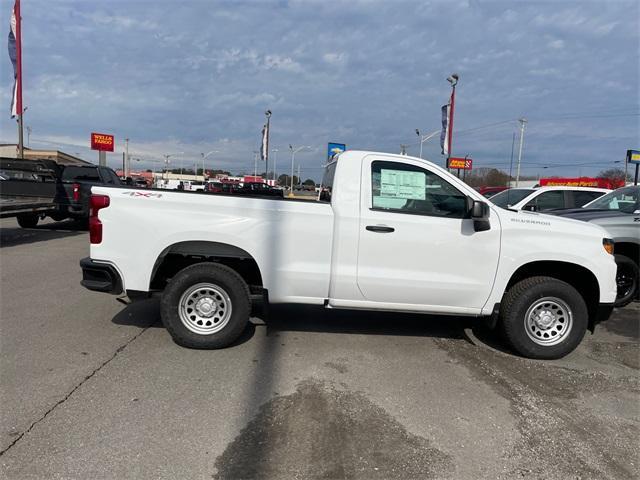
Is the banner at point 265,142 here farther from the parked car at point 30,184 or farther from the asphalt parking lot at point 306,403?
the asphalt parking lot at point 306,403

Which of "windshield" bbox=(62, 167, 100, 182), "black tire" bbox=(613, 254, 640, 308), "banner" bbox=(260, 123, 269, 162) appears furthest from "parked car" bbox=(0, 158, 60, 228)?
"banner" bbox=(260, 123, 269, 162)

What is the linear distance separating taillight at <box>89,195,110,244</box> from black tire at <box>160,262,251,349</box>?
0.86 meters

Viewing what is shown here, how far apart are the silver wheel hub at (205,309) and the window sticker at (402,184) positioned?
194cm

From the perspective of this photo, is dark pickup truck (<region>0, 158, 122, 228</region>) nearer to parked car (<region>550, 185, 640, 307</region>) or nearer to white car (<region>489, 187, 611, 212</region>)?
white car (<region>489, 187, 611, 212</region>)

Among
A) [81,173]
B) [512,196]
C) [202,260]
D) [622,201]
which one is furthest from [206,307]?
[81,173]

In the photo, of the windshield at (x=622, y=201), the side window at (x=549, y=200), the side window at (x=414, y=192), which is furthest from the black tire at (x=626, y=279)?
the side window at (x=549, y=200)

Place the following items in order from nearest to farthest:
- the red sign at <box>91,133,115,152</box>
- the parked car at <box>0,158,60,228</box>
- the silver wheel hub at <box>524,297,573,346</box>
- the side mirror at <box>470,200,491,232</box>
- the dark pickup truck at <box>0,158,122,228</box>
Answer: the side mirror at <box>470,200,491,232</box>
the silver wheel hub at <box>524,297,573,346</box>
the dark pickup truck at <box>0,158,122,228</box>
the parked car at <box>0,158,60,228</box>
the red sign at <box>91,133,115,152</box>

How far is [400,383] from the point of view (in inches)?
165

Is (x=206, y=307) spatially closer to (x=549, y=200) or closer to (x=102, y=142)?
(x=549, y=200)

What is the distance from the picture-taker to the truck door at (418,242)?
15.3 feet

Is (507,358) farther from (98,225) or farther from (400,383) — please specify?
(98,225)

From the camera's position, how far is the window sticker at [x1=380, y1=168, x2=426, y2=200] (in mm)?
4770

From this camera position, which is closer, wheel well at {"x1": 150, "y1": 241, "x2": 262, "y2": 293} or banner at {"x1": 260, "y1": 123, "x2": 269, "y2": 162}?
wheel well at {"x1": 150, "y1": 241, "x2": 262, "y2": 293}

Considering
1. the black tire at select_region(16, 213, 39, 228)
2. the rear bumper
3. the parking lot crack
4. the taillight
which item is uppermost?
the taillight
